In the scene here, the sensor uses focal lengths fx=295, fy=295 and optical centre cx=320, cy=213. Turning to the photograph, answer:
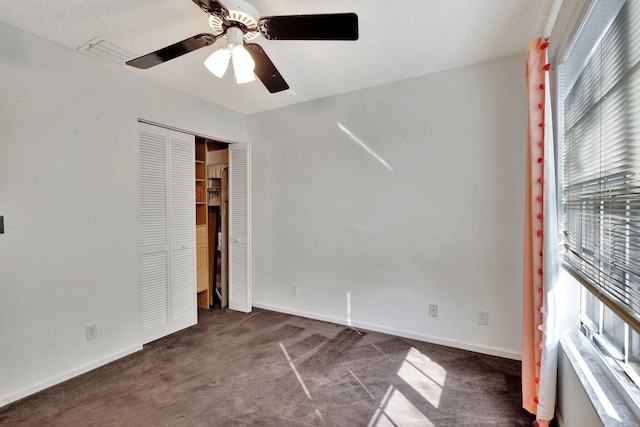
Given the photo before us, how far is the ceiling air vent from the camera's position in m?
2.17

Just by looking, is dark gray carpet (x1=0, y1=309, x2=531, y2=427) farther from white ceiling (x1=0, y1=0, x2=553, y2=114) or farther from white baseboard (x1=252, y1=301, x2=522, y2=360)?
white ceiling (x1=0, y1=0, x2=553, y2=114)

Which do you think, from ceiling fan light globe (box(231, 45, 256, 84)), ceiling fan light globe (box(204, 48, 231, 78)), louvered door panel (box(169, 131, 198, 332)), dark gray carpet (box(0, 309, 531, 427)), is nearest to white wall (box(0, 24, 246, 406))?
dark gray carpet (box(0, 309, 531, 427))

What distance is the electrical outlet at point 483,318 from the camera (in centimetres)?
253

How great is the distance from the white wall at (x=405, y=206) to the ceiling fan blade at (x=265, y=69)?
126 cm

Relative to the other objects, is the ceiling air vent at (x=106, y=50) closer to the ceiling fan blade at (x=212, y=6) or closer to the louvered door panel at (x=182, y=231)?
the louvered door panel at (x=182, y=231)

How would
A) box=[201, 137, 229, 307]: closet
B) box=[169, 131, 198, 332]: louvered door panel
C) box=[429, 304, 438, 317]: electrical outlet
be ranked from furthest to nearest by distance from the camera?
1. box=[201, 137, 229, 307]: closet
2. box=[169, 131, 198, 332]: louvered door panel
3. box=[429, 304, 438, 317]: electrical outlet

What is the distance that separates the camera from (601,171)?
121cm

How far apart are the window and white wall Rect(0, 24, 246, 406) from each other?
10.4 ft

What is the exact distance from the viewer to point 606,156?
45.7 inches

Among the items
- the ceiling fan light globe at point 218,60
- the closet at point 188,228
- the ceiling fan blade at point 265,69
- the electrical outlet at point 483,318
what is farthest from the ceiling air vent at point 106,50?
the electrical outlet at point 483,318

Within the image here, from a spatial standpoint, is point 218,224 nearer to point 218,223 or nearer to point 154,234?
point 218,223

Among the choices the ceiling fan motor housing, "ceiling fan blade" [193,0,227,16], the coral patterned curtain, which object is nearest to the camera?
"ceiling fan blade" [193,0,227,16]

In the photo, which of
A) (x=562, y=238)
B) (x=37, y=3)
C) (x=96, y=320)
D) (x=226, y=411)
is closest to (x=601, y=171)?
(x=562, y=238)

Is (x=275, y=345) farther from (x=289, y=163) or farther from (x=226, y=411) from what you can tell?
(x=289, y=163)
